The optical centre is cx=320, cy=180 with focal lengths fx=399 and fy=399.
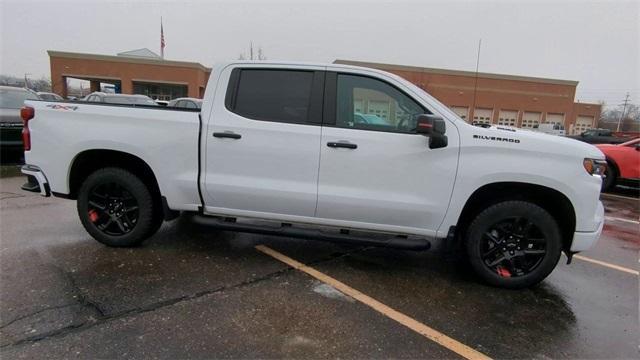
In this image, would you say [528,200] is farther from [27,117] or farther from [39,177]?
[27,117]

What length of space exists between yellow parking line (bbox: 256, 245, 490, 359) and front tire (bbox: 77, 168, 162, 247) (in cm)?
145

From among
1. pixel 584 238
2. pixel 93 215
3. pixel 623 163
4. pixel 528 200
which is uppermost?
pixel 528 200

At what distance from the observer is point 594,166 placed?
3.52 m

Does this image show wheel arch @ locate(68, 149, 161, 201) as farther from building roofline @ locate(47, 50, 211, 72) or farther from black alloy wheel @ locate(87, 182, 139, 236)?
building roofline @ locate(47, 50, 211, 72)

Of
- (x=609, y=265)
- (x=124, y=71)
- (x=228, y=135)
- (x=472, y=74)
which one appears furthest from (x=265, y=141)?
(x=472, y=74)

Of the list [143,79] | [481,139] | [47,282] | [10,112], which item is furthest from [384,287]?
[143,79]

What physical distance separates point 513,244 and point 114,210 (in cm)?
410

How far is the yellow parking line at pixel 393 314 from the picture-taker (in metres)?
2.82

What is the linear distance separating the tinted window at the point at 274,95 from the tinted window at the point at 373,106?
34cm

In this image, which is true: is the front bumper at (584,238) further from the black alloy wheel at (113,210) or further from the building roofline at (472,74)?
the building roofline at (472,74)

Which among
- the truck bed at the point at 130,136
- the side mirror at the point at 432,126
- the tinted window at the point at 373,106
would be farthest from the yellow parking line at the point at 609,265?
the truck bed at the point at 130,136

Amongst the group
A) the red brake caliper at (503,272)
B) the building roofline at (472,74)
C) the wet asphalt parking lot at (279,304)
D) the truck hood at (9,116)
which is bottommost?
the wet asphalt parking lot at (279,304)

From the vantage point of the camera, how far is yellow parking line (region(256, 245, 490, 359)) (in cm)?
282

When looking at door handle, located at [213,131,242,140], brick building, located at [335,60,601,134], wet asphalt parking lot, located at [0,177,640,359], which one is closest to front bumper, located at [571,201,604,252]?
wet asphalt parking lot, located at [0,177,640,359]
